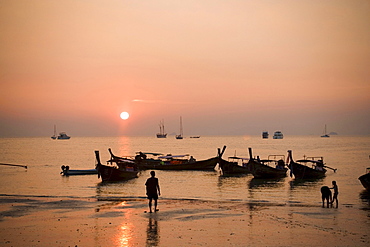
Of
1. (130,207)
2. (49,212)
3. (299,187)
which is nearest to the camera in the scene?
(49,212)

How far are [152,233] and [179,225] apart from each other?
1.61m

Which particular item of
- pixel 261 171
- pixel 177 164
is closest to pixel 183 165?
pixel 177 164

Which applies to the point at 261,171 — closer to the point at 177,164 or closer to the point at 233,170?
the point at 233,170

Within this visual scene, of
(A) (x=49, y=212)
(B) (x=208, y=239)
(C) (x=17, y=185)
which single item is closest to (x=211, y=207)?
(B) (x=208, y=239)

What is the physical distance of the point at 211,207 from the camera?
19.8 metres

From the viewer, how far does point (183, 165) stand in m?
50.8

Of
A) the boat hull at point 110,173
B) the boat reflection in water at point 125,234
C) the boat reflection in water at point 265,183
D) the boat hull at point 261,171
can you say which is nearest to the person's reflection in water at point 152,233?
the boat reflection in water at point 125,234

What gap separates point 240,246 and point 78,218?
306 inches

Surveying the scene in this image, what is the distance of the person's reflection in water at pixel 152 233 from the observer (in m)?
12.5

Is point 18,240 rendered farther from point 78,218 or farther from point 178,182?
point 178,182

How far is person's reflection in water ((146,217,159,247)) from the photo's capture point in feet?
41.1

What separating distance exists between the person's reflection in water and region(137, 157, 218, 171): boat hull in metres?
35.1

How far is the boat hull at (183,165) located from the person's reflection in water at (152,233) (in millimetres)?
35089

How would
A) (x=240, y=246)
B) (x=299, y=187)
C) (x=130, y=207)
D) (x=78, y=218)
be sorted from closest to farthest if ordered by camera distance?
(x=240, y=246) < (x=78, y=218) < (x=130, y=207) < (x=299, y=187)
